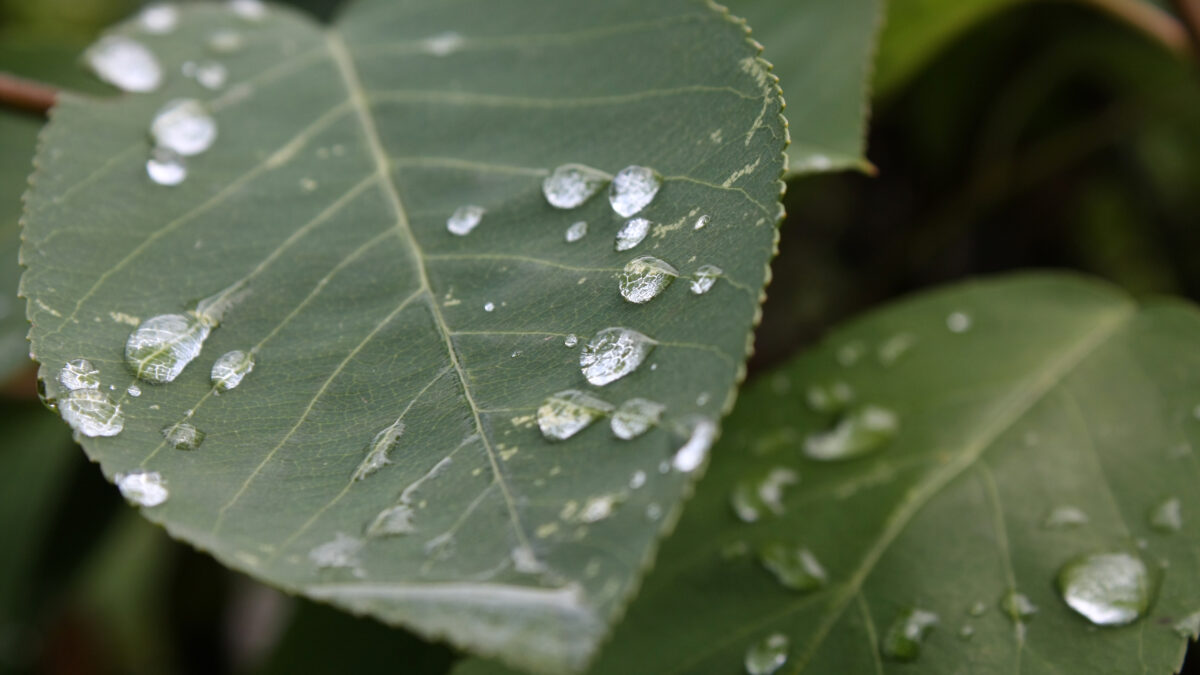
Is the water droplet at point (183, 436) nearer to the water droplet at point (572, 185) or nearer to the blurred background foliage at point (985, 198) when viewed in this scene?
the water droplet at point (572, 185)

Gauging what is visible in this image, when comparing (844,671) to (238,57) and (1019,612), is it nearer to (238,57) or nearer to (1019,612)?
(1019,612)

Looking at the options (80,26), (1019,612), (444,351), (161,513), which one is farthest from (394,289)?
(80,26)

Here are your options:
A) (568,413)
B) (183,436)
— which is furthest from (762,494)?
(183,436)

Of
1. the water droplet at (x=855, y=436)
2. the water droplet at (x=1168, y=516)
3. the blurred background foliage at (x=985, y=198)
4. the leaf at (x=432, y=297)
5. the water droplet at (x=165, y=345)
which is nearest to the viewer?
the leaf at (x=432, y=297)

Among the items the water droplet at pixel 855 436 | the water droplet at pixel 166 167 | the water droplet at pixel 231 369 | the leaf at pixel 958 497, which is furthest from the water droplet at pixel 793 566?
the water droplet at pixel 166 167

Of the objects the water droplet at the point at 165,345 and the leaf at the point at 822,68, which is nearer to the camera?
the water droplet at the point at 165,345

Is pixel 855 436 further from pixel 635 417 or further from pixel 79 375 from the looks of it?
pixel 79 375
